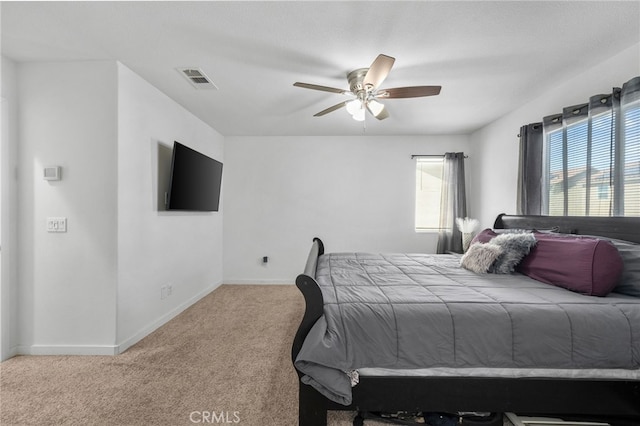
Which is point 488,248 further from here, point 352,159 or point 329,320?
point 352,159

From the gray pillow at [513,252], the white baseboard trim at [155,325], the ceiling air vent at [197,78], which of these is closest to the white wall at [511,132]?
the gray pillow at [513,252]

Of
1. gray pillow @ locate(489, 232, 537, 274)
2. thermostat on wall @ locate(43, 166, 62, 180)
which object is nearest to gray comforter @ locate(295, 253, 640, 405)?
gray pillow @ locate(489, 232, 537, 274)

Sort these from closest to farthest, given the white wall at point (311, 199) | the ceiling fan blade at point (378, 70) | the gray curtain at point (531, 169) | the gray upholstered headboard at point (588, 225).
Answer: the ceiling fan blade at point (378, 70) → the gray upholstered headboard at point (588, 225) → the gray curtain at point (531, 169) → the white wall at point (311, 199)

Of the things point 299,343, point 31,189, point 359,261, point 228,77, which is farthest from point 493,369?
point 31,189

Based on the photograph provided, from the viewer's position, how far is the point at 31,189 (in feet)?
7.27

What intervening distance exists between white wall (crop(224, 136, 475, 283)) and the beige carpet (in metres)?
1.75

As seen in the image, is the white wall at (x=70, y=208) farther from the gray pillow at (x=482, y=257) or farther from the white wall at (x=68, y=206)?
the gray pillow at (x=482, y=257)

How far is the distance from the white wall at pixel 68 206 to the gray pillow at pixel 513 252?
129 inches

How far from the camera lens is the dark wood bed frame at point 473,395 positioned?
1.36 metres

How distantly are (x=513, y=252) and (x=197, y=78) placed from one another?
127 inches

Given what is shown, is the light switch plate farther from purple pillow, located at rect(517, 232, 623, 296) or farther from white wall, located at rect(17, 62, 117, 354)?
purple pillow, located at rect(517, 232, 623, 296)

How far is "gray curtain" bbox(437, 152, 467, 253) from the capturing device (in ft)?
13.4

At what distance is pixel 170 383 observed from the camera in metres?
1.85
